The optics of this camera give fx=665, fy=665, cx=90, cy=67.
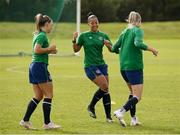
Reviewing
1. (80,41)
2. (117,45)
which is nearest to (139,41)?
(117,45)

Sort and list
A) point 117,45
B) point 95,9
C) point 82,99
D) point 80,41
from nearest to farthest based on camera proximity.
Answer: point 117,45, point 80,41, point 82,99, point 95,9

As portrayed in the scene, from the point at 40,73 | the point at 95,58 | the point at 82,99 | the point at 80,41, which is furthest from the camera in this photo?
the point at 82,99

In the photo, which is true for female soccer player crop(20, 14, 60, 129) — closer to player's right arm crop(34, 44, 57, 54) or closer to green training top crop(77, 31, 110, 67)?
player's right arm crop(34, 44, 57, 54)

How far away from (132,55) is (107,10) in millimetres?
72589

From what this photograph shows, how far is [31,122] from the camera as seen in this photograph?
41.2 ft

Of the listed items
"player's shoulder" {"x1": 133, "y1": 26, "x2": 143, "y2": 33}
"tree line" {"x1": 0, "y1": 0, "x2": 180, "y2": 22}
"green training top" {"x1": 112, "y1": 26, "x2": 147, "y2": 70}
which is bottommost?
"tree line" {"x1": 0, "y1": 0, "x2": 180, "y2": 22}

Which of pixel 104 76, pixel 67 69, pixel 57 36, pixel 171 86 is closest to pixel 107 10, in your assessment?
pixel 57 36

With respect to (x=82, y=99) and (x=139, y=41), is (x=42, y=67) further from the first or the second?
(x=82, y=99)

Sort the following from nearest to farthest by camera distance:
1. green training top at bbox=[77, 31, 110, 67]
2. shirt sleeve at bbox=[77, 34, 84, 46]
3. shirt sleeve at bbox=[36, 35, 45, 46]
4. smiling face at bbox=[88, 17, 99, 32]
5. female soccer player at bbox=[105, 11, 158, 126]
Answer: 1. shirt sleeve at bbox=[36, 35, 45, 46]
2. female soccer player at bbox=[105, 11, 158, 126]
3. smiling face at bbox=[88, 17, 99, 32]
4. green training top at bbox=[77, 31, 110, 67]
5. shirt sleeve at bbox=[77, 34, 84, 46]

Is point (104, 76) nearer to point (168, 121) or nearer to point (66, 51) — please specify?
point (168, 121)

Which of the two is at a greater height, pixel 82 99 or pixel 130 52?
pixel 130 52

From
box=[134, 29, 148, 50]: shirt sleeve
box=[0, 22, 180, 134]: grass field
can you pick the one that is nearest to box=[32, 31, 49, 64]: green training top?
box=[0, 22, 180, 134]: grass field

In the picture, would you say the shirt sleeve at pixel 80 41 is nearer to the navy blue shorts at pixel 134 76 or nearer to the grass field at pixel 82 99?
the navy blue shorts at pixel 134 76

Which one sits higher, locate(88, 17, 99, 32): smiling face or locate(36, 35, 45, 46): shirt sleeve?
locate(88, 17, 99, 32): smiling face
